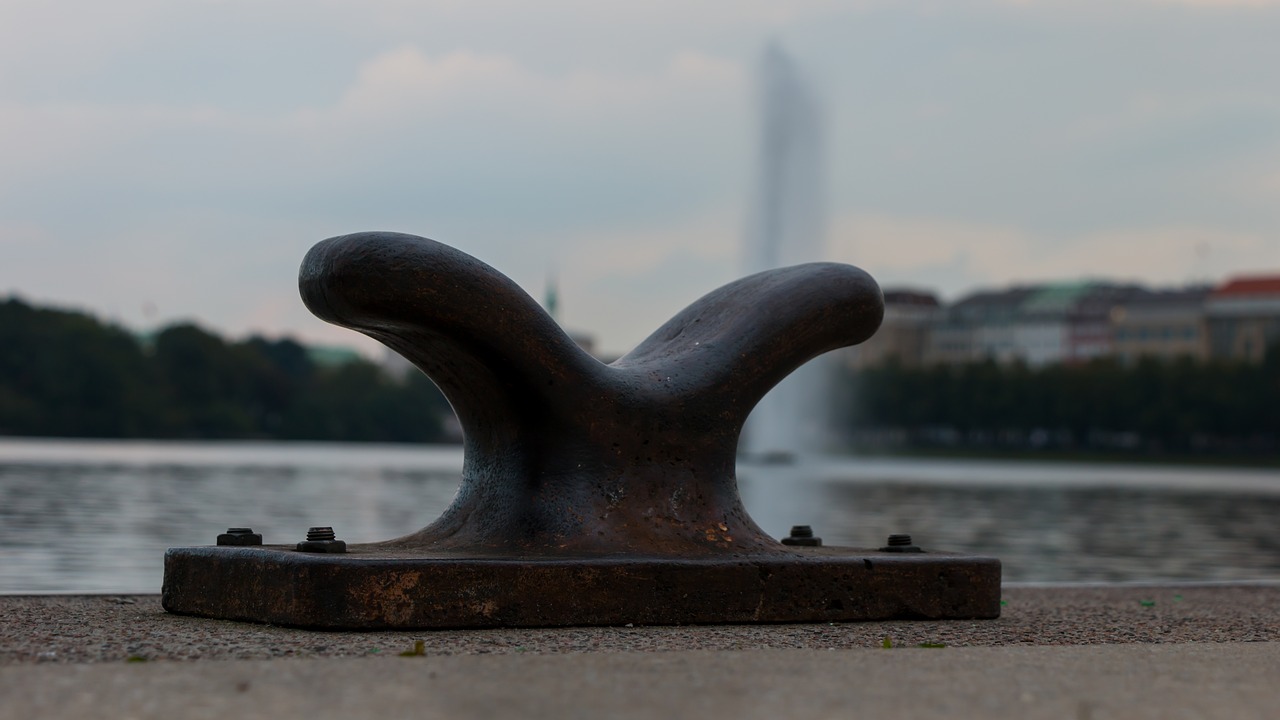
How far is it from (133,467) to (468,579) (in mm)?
41483

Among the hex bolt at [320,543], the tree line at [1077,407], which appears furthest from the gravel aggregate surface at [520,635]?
the tree line at [1077,407]

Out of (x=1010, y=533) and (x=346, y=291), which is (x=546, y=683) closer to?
(x=346, y=291)

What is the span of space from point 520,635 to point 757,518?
17562 mm

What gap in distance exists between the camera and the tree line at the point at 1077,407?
111250 mm

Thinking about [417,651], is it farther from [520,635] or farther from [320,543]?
[320,543]

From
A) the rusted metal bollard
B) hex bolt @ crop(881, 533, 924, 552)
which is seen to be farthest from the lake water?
hex bolt @ crop(881, 533, 924, 552)

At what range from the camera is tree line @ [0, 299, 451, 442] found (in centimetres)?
10956

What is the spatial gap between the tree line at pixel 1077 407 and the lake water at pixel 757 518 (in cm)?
6681

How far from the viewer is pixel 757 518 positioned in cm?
A: 2564

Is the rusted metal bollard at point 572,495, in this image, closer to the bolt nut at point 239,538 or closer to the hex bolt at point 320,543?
the hex bolt at point 320,543

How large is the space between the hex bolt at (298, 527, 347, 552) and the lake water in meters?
2.83

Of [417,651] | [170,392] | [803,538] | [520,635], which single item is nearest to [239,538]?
[520,635]

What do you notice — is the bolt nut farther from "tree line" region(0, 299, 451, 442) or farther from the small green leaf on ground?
"tree line" region(0, 299, 451, 442)

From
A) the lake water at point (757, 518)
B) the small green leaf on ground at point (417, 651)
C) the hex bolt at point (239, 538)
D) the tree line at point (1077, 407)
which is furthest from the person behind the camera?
the tree line at point (1077, 407)
